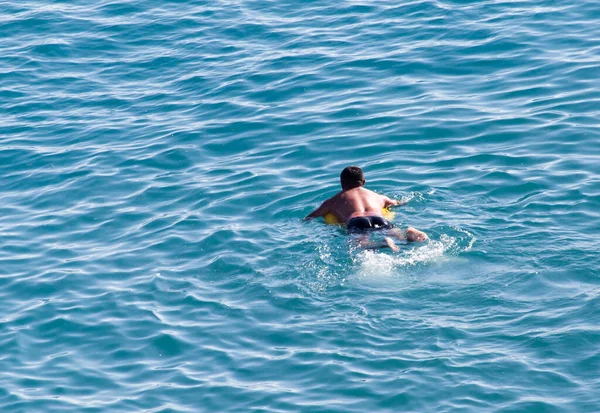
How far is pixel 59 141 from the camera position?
17781 millimetres

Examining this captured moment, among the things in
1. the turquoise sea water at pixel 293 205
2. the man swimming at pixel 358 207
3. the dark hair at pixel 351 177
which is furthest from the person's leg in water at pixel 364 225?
the dark hair at pixel 351 177

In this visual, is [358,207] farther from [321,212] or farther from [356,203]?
[321,212]

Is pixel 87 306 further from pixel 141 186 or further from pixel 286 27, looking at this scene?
pixel 286 27

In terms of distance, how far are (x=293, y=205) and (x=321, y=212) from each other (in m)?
0.75

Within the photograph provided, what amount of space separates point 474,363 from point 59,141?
33.0 feet

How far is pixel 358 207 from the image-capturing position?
1375 cm

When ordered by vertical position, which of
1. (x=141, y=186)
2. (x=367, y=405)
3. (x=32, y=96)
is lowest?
(x=367, y=405)

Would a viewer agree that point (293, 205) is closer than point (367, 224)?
No

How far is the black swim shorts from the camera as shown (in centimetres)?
1343

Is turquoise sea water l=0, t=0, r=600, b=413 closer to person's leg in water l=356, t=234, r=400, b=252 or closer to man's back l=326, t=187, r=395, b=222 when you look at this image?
person's leg in water l=356, t=234, r=400, b=252

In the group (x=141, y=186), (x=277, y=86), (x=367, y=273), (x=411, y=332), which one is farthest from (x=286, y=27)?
(x=411, y=332)

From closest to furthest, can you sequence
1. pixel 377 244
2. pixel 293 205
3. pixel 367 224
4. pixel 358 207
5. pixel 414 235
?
pixel 414 235 → pixel 377 244 → pixel 367 224 → pixel 358 207 → pixel 293 205

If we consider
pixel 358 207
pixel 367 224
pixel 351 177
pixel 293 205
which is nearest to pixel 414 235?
pixel 367 224

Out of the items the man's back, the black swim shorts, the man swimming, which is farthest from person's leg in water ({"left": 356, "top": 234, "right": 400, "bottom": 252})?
the man's back
